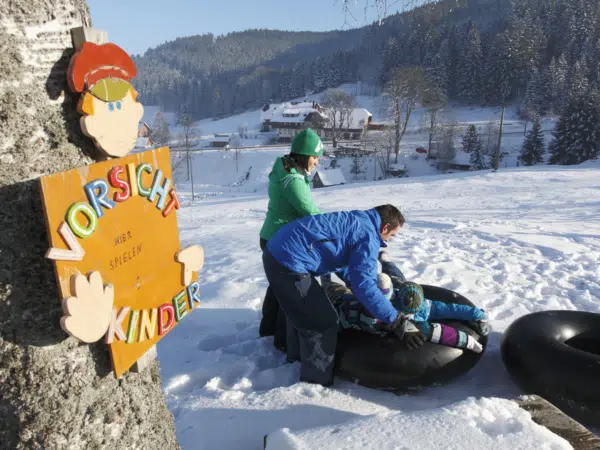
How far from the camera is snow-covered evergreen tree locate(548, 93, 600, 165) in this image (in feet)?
111

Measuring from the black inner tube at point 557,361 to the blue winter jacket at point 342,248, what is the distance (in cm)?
109

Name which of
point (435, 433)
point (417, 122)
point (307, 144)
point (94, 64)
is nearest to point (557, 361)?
point (435, 433)

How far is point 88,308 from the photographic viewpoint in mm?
1378

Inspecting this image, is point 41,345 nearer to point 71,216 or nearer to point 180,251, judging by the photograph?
point 71,216

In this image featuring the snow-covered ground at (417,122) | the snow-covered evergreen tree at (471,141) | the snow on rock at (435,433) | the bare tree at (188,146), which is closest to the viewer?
the snow on rock at (435,433)

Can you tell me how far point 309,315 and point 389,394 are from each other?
3.04 ft

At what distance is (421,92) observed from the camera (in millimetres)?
45188

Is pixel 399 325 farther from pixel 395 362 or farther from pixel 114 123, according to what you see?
pixel 114 123

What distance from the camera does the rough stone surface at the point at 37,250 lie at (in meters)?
1.26

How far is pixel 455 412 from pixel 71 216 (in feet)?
7.18

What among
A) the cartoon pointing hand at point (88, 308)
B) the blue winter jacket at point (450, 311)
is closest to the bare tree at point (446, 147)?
the blue winter jacket at point (450, 311)

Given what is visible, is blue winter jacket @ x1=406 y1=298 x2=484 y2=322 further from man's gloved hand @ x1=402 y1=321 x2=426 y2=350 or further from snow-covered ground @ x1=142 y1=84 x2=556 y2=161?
snow-covered ground @ x1=142 y1=84 x2=556 y2=161

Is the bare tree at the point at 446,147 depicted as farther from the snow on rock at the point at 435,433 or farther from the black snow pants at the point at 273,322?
the snow on rock at the point at 435,433

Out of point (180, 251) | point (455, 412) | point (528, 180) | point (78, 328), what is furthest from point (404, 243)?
point (528, 180)
